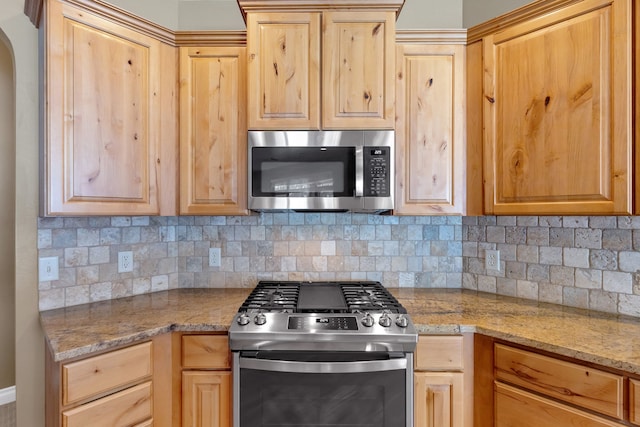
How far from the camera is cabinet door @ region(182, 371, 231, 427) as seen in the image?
5.11 ft

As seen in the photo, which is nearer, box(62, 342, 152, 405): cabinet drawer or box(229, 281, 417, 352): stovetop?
box(62, 342, 152, 405): cabinet drawer

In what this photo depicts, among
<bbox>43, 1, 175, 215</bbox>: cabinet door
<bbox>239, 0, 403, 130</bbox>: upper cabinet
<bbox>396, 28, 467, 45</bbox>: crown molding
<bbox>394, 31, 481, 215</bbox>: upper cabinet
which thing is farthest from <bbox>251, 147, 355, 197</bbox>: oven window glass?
<bbox>396, 28, 467, 45</bbox>: crown molding

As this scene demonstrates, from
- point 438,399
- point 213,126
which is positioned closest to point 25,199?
point 213,126

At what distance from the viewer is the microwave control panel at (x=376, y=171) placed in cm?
186

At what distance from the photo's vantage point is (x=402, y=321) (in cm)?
152

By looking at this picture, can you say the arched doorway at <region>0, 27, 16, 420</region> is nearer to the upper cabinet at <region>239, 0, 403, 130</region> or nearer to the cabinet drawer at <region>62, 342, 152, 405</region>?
the cabinet drawer at <region>62, 342, 152, 405</region>

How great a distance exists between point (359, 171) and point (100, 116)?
1.19 m

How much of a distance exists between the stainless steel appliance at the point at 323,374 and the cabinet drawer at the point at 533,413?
351mm

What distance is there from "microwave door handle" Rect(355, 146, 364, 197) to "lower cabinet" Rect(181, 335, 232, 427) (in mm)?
897

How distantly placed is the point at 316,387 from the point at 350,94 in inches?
52.6

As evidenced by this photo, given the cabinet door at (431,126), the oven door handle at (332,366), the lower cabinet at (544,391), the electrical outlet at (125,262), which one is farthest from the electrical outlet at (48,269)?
the lower cabinet at (544,391)

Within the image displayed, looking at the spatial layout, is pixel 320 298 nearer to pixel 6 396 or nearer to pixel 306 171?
pixel 306 171

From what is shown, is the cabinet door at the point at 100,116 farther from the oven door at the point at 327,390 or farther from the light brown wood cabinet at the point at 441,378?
the light brown wood cabinet at the point at 441,378

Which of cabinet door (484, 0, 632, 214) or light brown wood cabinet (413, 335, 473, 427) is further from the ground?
cabinet door (484, 0, 632, 214)
